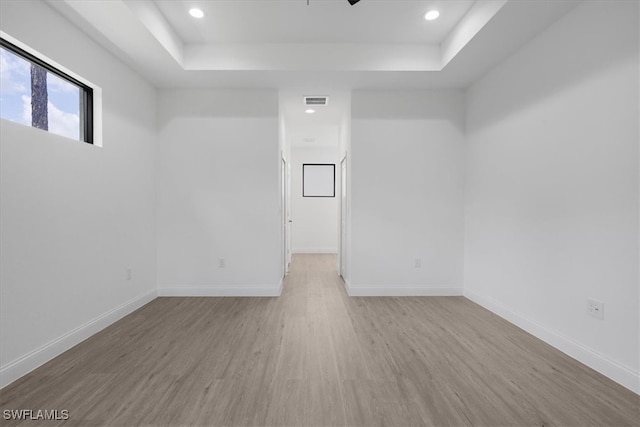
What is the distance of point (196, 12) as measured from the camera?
260 centimetres

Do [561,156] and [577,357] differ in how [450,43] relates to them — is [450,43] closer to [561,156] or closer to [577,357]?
[561,156]

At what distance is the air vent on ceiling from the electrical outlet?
340 centimetres

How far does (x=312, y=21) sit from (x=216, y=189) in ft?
7.11

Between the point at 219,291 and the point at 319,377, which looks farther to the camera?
the point at 219,291

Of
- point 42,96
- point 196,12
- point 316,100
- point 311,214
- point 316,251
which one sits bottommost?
point 316,251

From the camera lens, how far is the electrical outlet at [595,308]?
199cm

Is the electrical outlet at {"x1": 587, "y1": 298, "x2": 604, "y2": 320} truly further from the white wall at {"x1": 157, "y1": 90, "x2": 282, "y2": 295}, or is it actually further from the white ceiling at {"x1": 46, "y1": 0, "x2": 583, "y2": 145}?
the white wall at {"x1": 157, "y1": 90, "x2": 282, "y2": 295}

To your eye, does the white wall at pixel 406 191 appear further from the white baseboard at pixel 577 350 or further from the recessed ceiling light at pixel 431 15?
the recessed ceiling light at pixel 431 15

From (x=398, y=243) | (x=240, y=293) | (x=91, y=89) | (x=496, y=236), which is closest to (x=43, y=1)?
(x=91, y=89)

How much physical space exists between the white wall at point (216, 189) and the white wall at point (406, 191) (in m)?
1.14

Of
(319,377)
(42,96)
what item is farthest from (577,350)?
(42,96)

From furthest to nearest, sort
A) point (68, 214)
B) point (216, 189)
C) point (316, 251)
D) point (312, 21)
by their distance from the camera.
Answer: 1. point (316, 251)
2. point (216, 189)
3. point (312, 21)
4. point (68, 214)

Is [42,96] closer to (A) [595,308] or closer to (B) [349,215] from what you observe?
(B) [349,215]

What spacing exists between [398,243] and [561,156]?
1886 millimetres
